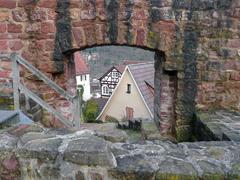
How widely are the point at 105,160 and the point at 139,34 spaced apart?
263cm

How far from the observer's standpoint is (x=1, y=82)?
15.3 feet

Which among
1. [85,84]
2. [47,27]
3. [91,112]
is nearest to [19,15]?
[47,27]

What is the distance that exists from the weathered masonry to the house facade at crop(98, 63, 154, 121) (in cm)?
1246

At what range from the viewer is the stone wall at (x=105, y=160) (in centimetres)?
210

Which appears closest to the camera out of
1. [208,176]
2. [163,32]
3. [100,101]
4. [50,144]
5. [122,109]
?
[208,176]

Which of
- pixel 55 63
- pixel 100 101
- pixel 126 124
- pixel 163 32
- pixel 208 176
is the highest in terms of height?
pixel 163 32

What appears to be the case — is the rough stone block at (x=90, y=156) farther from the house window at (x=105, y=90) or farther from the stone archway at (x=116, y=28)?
the house window at (x=105, y=90)

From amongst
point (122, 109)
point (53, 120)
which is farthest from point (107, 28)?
point (122, 109)

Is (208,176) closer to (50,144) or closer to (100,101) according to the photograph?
(50,144)

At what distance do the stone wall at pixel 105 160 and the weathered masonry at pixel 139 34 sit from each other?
2.30 meters

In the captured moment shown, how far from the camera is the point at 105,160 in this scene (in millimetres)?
2121

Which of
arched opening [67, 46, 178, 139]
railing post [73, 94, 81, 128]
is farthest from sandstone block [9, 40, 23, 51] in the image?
railing post [73, 94, 81, 128]

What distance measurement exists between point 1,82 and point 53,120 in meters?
0.88

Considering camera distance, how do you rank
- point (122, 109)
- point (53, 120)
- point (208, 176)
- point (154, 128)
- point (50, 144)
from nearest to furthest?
1. point (208, 176)
2. point (50, 144)
3. point (53, 120)
4. point (154, 128)
5. point (122, 109)
